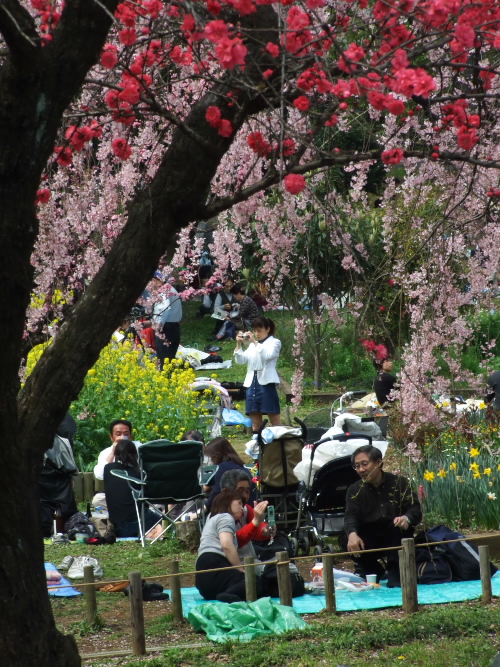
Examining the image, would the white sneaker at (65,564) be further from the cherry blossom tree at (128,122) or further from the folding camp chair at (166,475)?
the cherry blossom tree at (128,122)

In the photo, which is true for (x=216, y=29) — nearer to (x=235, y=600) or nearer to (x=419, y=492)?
(x=235, y=600)

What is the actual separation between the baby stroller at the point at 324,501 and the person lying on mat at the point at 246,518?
0.69 meters

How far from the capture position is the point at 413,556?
679 cm

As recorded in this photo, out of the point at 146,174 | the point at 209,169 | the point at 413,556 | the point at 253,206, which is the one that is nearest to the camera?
the point at 209,169

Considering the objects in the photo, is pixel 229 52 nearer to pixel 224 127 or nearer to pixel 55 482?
pixel 224 127

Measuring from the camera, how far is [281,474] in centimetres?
866

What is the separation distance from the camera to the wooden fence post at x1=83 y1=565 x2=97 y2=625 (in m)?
6.52

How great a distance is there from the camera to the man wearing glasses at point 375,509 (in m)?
7.75

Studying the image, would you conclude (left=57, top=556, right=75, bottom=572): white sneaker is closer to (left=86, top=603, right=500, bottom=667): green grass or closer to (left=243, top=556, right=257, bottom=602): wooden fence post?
(left=243, top=556, right=257, bottom=602): wooden fence post

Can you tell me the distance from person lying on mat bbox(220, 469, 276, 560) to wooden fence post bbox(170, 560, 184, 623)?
0.80m

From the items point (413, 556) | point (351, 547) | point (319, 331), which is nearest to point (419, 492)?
point (351, 547)

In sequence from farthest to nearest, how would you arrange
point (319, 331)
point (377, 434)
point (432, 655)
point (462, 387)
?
point (319, 331), point (462, 387), point (377, 434), point (432, 655)

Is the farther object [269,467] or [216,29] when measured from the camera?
[269,467]

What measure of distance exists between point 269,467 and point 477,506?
66.5 inches
